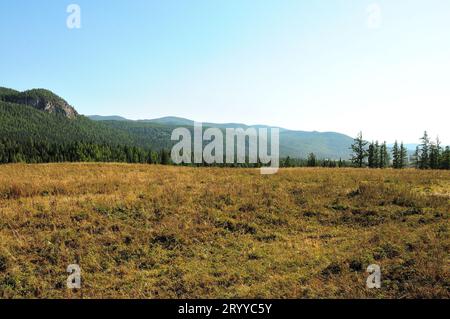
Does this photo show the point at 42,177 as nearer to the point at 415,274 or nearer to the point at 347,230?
the point at 347,230

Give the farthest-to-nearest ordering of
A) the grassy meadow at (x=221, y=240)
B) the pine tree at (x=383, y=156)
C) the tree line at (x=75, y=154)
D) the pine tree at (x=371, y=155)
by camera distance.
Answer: the tree line at (x=75, y=154) → the pine tree at (x=383, y=156) → the pine tree at (x=371, y=155) → the grassy meadow at (x=221, y=240)

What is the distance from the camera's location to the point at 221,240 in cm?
1230

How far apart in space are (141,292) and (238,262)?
10.8ft

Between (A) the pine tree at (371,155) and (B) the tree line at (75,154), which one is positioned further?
(B) the tree line at (75,154)

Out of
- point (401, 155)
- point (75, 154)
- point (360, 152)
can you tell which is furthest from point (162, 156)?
point (401, 155)

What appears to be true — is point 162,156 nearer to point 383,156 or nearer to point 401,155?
point 383,156

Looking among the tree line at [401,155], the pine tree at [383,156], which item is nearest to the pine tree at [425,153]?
the tree line at [401,155]

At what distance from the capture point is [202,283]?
8.99 meters

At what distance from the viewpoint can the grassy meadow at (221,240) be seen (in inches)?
343

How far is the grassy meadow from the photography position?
343 inches

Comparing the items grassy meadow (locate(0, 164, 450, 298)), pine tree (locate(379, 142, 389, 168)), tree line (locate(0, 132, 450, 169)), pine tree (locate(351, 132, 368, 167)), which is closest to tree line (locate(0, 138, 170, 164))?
tree line (locate(0, 132, 450, 169))

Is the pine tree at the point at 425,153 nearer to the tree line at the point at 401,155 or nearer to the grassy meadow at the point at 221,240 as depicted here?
the tree line at the point at 401,155

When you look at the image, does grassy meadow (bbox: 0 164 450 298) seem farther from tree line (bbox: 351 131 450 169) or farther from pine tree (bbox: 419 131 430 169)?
pine tree (bbox: 419 131 430 169)
